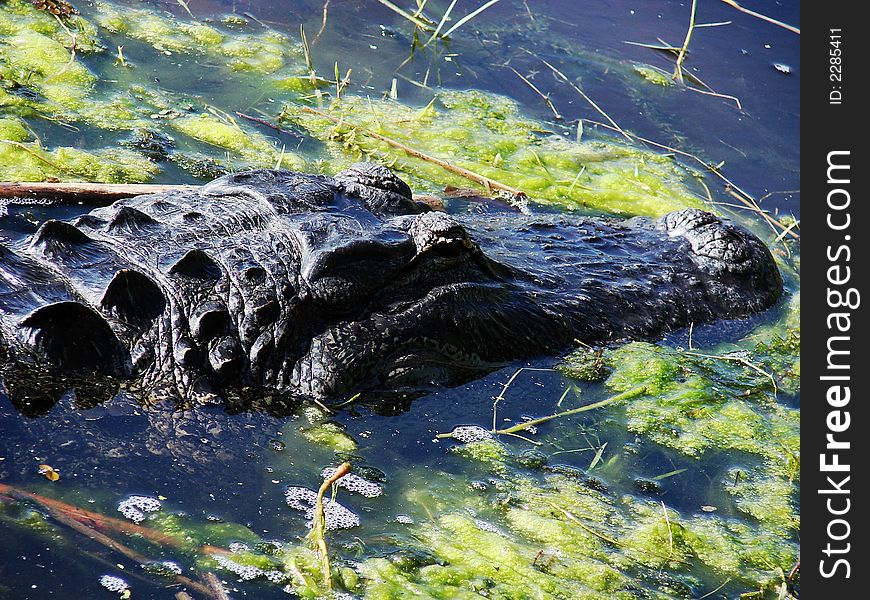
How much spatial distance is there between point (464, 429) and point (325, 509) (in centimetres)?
80

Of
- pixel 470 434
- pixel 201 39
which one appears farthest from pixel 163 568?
pixel 201 39

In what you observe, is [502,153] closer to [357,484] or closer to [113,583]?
[357,484]

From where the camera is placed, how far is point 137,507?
313 cm

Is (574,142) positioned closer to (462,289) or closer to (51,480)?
(462,289)

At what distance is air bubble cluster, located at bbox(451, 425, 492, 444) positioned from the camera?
3.81 metres

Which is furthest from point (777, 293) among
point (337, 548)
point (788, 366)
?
point (337, 548)

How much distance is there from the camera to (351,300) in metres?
3.60

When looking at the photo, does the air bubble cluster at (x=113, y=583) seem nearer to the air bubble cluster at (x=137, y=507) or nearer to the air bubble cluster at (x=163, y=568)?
the air bubble cluster at (x=163, y=568)

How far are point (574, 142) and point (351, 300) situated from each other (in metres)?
3.92

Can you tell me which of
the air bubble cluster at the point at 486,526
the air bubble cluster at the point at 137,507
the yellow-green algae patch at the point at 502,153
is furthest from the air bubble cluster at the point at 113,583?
the yellow-green algae patch at the point at 502,153

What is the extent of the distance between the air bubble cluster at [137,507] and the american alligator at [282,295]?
1.45ft

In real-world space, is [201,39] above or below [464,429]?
above

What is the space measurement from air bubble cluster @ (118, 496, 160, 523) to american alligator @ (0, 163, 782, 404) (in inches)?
17.4

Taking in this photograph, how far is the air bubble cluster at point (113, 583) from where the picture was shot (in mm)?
2785
